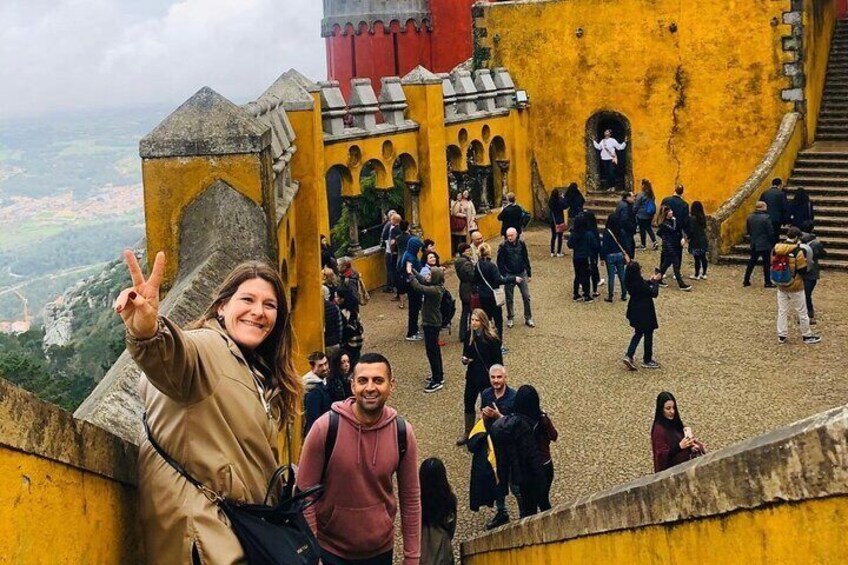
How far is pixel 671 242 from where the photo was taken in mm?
14039

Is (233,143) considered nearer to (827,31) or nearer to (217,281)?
(217,281)

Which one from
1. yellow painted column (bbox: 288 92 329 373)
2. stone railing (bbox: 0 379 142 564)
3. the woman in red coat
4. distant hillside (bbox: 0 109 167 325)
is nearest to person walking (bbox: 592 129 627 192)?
yellow painted column (bbox: 288 92 329 373)

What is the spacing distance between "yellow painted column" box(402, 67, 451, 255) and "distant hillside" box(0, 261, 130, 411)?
4986 mm

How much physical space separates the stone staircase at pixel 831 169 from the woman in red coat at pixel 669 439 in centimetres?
908

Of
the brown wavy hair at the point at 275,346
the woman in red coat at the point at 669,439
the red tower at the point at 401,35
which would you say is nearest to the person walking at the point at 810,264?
the woman in red coat at the point at 669,439

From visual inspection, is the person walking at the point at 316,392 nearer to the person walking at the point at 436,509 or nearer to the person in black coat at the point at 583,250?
the person walking at the point at 436,509

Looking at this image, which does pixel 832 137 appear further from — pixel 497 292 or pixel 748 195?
pixel 497 292

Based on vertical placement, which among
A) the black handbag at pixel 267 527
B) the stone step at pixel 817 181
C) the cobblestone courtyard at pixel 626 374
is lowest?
the cobblestone courtyard at pixel 626 374

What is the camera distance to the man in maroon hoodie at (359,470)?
4.30 m

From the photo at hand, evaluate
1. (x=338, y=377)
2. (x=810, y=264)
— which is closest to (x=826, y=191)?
(x=810, y=264)

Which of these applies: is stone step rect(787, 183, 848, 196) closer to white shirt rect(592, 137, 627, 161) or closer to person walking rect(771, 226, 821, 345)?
white shirt rect(592, 137, 627, 161)

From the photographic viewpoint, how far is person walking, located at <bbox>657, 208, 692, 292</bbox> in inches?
552

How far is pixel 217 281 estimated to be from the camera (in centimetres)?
532

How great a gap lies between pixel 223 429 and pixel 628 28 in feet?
57.9
